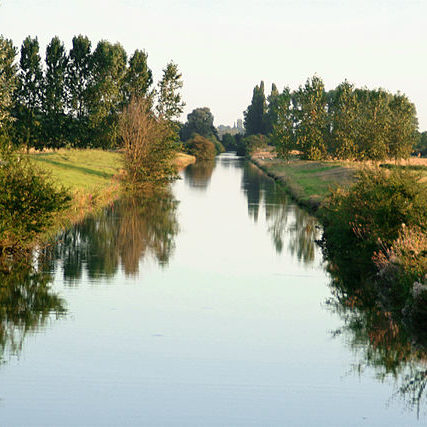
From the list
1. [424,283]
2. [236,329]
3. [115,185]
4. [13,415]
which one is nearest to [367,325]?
[424,283]

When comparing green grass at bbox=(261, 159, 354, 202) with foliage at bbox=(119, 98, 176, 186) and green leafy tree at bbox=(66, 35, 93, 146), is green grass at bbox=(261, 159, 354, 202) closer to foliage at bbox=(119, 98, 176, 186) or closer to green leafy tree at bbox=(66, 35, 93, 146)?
foliage at bbox=(119, 98, 176, 186)

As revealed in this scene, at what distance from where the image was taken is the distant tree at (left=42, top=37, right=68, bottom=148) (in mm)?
87625

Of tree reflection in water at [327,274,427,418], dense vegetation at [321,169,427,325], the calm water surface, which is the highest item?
dense vegetation at [321,169,427,325]

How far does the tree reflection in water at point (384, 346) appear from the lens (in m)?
12.1

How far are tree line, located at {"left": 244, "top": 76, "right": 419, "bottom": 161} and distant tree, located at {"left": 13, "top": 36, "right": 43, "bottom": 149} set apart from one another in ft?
101

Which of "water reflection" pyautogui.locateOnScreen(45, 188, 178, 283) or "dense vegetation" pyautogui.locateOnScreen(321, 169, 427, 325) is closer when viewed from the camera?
"dense vegetation" pyautogui.locateOnScreen(321, 169, 427, 325)

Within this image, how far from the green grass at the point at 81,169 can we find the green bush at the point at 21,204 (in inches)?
747

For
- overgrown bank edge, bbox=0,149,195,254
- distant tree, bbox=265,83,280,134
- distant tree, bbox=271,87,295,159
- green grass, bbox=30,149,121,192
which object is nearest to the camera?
overgrown bank edge, bbox=0,149,195,254

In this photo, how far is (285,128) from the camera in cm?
9725

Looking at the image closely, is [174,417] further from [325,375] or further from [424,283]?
[424,283]

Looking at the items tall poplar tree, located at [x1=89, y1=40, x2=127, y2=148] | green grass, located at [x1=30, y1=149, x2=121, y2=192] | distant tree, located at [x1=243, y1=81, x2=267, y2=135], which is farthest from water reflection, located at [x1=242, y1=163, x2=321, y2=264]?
distant tree, located at [x1=243, y1=81, x2=267, y2=135]

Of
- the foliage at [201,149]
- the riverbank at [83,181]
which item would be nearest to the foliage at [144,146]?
the riverbank at [83,181]

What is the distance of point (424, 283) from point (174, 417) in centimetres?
782

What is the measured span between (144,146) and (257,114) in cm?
13244
